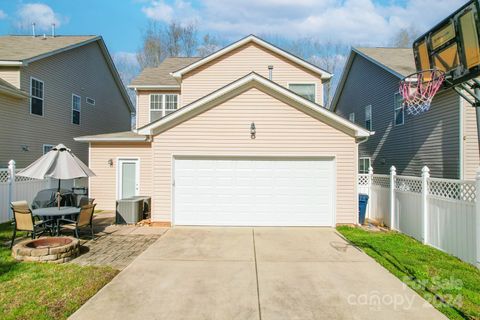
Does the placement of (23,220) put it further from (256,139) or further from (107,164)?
(256,139)

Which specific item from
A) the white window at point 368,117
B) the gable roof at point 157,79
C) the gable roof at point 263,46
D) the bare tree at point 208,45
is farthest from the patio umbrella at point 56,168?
Result: the bare tree at point 208,45

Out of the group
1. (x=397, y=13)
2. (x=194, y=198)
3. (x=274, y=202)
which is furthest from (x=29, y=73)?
(x=397, y=13)

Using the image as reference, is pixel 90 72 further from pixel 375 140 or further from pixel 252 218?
pixel 375 140

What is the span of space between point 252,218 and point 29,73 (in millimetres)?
12533

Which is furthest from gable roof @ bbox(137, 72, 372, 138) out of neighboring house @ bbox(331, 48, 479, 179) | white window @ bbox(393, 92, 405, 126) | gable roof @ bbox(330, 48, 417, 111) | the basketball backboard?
white window @ bbox(393, 92, 405, 126)

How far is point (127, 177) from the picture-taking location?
531 inches

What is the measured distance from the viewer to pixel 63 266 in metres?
6.16

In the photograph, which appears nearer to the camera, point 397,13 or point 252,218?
point 252,218

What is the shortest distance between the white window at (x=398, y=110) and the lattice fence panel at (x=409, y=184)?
581 centimetres

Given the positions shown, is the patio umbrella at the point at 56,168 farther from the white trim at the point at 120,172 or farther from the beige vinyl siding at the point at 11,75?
the beige vinyl siding at the point at 11,75

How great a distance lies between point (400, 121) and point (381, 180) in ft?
16.1

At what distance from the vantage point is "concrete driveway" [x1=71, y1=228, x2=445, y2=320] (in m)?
4.44

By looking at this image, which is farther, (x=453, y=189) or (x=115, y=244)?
(x=115, y=244)

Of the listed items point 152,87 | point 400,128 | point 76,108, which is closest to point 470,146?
point 400,128
